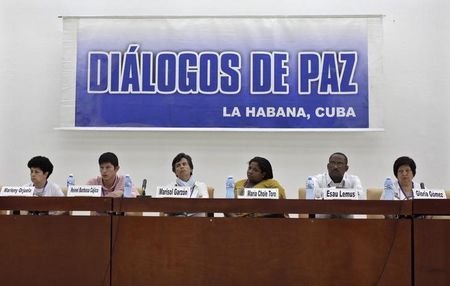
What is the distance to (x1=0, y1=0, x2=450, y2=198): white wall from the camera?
5031 mm

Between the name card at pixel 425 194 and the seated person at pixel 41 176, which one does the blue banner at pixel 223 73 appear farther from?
the name card at pixel 425 194

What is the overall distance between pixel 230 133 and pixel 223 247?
91.2 inches

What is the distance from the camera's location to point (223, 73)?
5035mm

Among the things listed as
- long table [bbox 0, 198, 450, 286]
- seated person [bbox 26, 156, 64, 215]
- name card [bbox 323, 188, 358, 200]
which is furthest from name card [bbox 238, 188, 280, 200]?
seated person [bbox 26, 156, 64, 215]

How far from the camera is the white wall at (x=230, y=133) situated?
16.5 ft

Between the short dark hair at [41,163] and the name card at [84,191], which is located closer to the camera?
the name card at [84,191]

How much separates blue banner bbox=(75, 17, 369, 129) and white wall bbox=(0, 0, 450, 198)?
0.15 meters

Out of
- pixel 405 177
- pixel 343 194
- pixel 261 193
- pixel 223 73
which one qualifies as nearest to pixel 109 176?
pixel 261 193

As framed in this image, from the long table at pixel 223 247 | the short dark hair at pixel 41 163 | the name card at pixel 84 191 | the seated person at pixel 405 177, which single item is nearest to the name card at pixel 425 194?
the long table at pixel 223 247

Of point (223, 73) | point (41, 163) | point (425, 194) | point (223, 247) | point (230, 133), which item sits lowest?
point (223, 247)

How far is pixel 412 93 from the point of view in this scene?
5.03 meters

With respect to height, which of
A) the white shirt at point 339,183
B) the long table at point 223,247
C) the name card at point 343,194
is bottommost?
the long table at point 223,247

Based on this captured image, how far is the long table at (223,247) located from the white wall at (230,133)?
219 cm

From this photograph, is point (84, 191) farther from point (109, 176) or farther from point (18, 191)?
point (109, 176)
